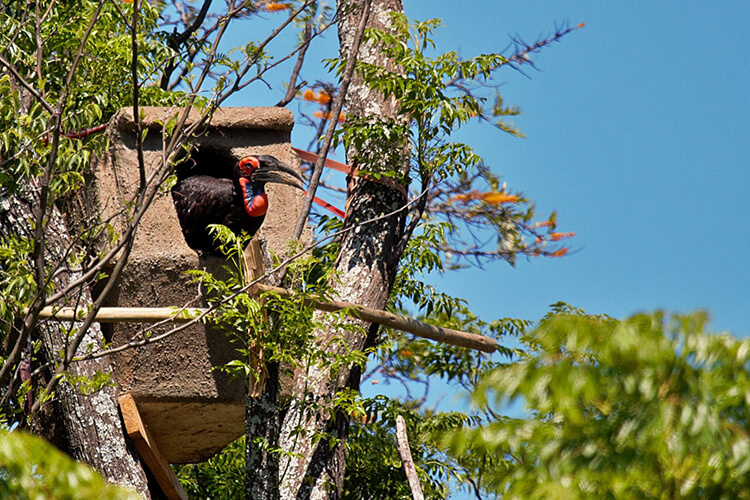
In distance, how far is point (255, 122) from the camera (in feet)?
16.2

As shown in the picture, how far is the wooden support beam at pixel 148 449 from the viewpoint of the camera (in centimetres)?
472

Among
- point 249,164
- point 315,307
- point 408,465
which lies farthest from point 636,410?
point 249,164

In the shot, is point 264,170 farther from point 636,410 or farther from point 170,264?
point 636,410

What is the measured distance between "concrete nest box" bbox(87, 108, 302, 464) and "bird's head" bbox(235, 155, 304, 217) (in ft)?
0.28

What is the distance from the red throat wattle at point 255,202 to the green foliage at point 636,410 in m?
3.07

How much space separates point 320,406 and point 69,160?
Answer: 1.50 metres

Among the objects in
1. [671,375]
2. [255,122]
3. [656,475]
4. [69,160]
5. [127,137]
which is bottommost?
[656,475]


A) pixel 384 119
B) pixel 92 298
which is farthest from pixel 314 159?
pixel 92 298

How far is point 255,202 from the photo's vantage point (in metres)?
4.87

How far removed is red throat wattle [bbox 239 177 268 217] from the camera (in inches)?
191

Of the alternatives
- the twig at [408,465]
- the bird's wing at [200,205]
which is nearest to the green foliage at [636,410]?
the twig at [408,465]

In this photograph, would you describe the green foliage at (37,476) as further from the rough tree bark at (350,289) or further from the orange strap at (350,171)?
the orange strap at (350,171)

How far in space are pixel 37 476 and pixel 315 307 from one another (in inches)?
102

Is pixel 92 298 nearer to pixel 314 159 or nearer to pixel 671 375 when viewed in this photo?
pixel 314 159
